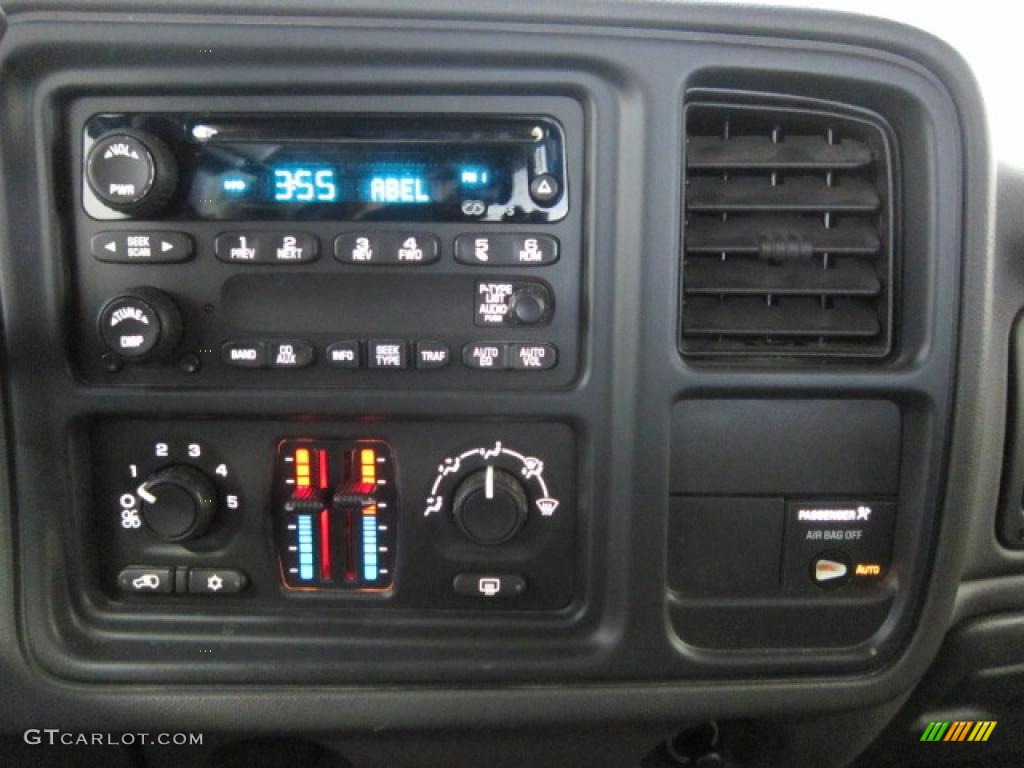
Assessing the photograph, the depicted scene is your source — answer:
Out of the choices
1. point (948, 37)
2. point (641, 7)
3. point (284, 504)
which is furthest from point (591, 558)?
point (948, 37)

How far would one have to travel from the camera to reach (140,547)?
43.9 inches

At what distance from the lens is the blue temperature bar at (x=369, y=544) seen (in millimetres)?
1088

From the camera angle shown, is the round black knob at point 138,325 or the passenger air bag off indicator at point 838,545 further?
the passenger air bag off indicator at point 838,545

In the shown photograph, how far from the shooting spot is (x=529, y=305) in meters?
1.01

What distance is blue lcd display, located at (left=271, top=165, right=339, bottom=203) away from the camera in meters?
1.01

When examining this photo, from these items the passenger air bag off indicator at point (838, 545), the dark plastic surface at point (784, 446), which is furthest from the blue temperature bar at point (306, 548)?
the passenger air bag off indicator at point (838, 545)

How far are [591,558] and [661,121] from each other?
55cm

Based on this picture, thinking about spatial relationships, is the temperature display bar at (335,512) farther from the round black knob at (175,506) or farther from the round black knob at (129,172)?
the round black knob at (129,172)

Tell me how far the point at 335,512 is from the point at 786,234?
0.68m

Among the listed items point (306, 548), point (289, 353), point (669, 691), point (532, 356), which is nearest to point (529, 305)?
point (532, 356)

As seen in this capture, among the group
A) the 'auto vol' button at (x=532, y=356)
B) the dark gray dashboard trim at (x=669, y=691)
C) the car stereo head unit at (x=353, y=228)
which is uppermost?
the car stereo head unit at (x=353, y=228)

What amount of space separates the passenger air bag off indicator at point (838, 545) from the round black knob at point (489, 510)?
0.36 m

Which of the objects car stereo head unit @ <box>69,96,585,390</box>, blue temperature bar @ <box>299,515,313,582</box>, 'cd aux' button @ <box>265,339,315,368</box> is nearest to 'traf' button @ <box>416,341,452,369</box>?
car stereo head unit @ <box>69,96,585,390</box>

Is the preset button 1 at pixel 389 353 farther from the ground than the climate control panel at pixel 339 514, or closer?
farther from the ground
